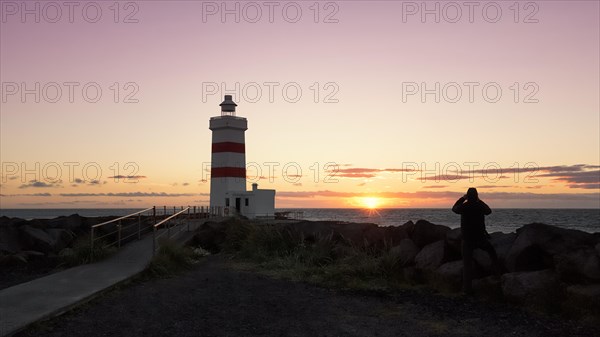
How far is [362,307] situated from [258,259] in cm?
673

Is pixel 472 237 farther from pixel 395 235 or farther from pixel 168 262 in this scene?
pixel 168 262

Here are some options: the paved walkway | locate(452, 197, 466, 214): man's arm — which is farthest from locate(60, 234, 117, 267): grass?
locate(452, 197, 466, 214): man's arm

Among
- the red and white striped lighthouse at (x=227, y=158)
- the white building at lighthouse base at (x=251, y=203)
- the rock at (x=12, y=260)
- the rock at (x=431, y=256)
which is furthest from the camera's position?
the white building at lighthouse base at (x=251, y=203)

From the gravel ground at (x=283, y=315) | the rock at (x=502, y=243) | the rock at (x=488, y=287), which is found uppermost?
the rock at (x=502, y=243)

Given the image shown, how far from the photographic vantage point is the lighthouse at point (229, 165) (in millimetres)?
36500

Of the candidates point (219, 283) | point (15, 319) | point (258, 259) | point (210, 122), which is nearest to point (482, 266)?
point (219, 283)

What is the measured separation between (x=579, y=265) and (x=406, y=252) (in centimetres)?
430

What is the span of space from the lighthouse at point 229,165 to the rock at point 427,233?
24545mm

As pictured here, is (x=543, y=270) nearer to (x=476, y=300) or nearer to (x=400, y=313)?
(x=476, y=300)

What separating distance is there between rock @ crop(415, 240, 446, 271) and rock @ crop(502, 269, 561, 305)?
199 cm

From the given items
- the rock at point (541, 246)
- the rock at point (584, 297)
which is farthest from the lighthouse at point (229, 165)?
the rock at point (584, 297)

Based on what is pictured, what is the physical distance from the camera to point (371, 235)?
1501 cm

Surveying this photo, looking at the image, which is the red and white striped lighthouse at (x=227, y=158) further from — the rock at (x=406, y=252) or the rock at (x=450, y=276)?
the rock at (x=450, y=276)

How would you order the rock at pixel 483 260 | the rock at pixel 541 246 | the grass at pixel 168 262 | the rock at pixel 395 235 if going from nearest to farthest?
the rock at pixel 541 246 → the rock at pixel 483 260 → the grass at pixel 168 262 → the rock at pixel 395 235
